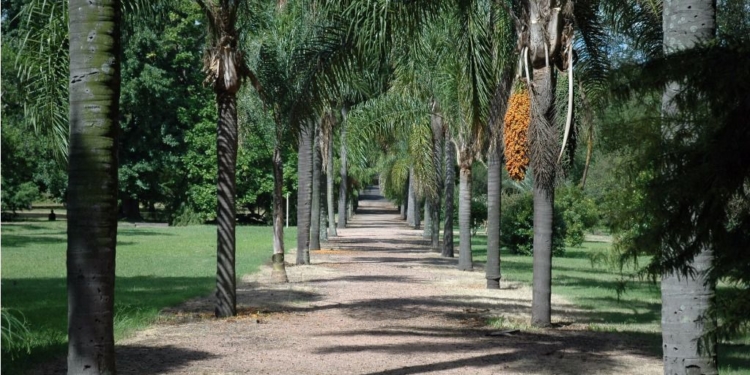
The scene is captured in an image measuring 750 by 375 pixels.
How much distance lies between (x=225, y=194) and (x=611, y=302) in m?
8.21

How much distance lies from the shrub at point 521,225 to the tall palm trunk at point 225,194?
65.1 feet

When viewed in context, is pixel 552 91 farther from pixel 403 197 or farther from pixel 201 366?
pixel 403 197

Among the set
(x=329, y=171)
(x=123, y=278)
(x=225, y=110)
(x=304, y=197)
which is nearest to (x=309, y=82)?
(x=225, y=110)

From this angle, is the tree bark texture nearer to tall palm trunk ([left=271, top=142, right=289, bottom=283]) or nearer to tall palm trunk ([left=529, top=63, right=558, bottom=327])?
tall palm trunk ([left=271, top=142, right=289, bottom=283])

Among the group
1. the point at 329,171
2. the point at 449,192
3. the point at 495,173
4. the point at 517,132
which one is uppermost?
the point at 329,171

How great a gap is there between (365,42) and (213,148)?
44204mm

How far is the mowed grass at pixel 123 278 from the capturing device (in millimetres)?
11969

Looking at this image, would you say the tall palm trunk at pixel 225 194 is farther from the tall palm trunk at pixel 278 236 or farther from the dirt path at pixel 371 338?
the tall palm trunk at pixel 278 236

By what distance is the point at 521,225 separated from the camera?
33.8 m

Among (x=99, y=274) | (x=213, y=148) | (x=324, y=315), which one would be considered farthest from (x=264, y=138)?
(x=213, y=148)

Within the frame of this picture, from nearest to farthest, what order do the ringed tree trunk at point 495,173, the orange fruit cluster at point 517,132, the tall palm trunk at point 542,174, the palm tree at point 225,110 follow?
1. the tall palm trunk at point 542,174
2. the palm tree at point 225,110
3. the orange fruit cluster at point 517,132
4. the ringed tree trunk at point 495,173

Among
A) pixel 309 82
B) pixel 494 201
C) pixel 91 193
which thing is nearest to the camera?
pixel 91 193

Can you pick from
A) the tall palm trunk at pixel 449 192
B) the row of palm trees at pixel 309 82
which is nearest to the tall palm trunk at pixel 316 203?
the tall palm trunk at pixel 449 192

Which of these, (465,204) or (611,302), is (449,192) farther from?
(611,302)
